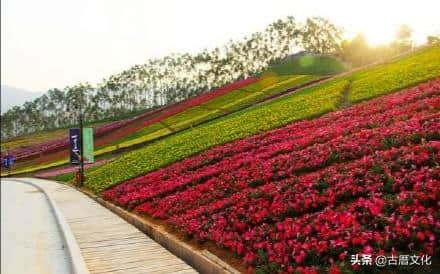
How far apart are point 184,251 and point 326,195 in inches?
141

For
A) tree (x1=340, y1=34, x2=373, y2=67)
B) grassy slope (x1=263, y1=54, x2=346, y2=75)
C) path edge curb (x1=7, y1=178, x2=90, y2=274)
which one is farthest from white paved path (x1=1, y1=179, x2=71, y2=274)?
tree (x1=340, y1=34, x2=373, y2=67)

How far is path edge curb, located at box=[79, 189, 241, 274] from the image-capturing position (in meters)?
10.5

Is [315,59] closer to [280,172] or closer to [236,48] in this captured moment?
[236,48]

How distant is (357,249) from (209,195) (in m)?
8.01

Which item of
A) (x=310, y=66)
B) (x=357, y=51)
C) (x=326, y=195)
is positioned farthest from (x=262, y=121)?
(x=357, y=51)

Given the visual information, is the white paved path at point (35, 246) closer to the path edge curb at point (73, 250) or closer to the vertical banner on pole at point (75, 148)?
the path edge curb at point (73, 250)

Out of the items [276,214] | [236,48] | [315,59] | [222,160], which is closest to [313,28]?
[236,48]

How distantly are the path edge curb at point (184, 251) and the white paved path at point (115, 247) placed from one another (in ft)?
0.48

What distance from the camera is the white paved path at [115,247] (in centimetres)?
1211

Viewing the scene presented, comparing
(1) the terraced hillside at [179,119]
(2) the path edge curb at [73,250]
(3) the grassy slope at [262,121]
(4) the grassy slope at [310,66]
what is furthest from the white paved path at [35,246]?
(4) the grassy slope at [310,66]

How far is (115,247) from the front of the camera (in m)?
14.5

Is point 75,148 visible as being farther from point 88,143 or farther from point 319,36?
point 319,36

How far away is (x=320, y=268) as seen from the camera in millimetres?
8586

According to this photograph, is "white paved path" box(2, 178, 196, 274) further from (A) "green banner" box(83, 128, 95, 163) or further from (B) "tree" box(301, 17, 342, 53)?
(B) "tree" box(301, 17, 342, 53)
